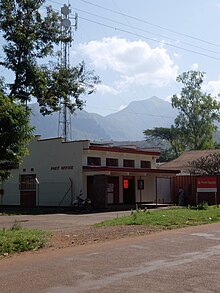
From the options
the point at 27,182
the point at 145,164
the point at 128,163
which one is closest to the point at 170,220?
the point at 128,163

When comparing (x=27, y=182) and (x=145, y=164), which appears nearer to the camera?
(x=27, y=182)

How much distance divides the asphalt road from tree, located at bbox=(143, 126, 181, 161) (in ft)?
→ 190

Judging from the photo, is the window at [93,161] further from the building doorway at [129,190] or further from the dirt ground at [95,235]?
the dirt ground at [95,235]

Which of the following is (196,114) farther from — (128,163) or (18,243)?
(18,243)

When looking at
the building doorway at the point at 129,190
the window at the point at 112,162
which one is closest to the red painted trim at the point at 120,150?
the window at the point at 112,162

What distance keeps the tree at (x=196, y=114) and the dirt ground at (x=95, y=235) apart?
50175mm

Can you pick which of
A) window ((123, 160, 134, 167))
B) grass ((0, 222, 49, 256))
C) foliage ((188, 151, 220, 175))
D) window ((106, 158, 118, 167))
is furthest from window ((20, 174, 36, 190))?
grass ((0, 222, 49, 256))

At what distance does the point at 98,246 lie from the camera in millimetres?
13383

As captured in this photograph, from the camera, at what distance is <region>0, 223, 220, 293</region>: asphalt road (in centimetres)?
802

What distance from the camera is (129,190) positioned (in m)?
39.8

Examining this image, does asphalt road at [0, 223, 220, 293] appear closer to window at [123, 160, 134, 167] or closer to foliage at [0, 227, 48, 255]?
foliage at [0, 227, 48, 255]

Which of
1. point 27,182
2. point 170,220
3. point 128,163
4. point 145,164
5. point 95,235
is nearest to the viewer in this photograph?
point 95,235

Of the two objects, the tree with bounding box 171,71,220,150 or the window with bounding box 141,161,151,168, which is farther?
the tree with bounding box 171,71,220,150

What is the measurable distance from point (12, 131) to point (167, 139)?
206 ft
